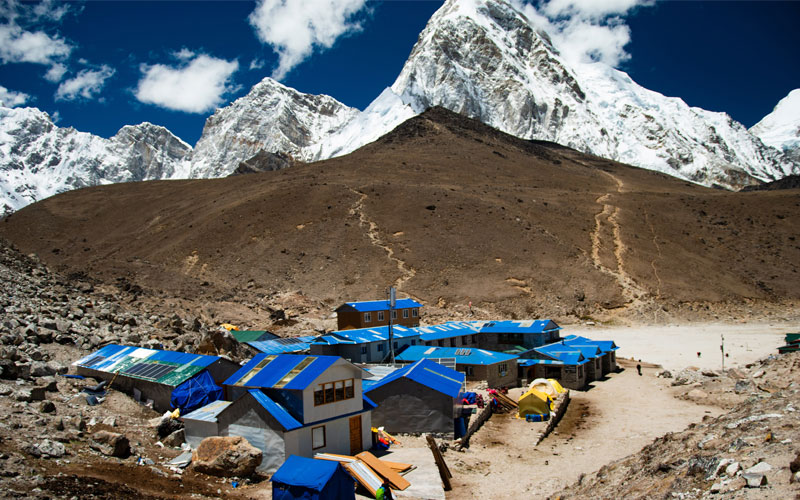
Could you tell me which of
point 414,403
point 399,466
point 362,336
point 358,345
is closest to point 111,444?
point 399,466

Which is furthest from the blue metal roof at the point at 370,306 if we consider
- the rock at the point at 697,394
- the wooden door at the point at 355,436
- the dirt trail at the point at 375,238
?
the wooden door at the point at 355,436

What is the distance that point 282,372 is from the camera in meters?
18.4

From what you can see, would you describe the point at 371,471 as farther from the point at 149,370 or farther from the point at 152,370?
the point at 149,370

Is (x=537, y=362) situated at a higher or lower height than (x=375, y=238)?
lower

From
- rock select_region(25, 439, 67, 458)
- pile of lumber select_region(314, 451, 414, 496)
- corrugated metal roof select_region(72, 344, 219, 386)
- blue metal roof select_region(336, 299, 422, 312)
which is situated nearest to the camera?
rock select_region(25, 439, 67, 458)

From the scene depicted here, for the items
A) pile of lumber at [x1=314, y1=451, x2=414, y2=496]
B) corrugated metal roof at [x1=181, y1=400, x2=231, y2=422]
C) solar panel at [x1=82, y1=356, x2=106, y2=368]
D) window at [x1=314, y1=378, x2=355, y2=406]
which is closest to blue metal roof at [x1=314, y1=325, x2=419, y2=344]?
solar panel at [x1=82, y1=356, x2=106, y2=368]

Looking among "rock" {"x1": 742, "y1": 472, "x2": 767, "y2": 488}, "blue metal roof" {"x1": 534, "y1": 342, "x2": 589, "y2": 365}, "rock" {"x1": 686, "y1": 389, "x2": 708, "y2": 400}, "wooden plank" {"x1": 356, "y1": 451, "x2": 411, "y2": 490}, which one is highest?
"rock" {"x1": 742, "y1": 472, "x2": 767, "y2": 488}

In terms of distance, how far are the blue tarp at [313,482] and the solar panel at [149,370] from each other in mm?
9616

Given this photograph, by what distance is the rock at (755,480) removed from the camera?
9.98m

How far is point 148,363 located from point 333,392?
28.5 ft

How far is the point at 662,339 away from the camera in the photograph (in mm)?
49688

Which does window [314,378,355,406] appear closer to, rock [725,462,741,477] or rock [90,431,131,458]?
rock [90,431,131,458]

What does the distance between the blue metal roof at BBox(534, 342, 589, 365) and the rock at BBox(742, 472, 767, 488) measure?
2370 centimetres

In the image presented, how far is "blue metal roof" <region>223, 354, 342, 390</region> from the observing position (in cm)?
1758
